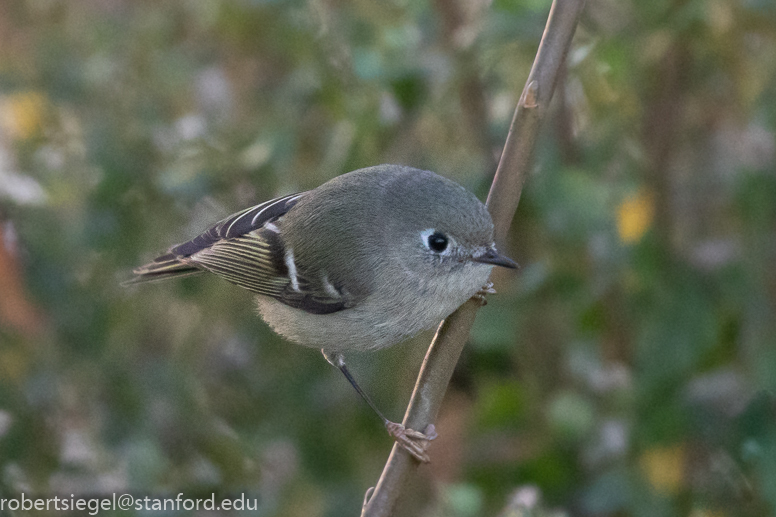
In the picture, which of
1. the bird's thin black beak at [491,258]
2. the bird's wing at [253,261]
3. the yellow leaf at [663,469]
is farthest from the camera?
the yellow leaf at [663,469]

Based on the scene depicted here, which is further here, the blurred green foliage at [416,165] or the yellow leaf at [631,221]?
the yellow leaf at [631,221]

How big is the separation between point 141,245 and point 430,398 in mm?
1192

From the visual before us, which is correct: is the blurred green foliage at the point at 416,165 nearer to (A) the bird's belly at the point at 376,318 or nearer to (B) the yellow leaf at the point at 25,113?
(B) the yellow leaf at the point at 25,113

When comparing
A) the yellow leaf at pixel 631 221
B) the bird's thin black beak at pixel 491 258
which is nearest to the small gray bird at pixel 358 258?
the bird's thin black beak at pixel 491 258

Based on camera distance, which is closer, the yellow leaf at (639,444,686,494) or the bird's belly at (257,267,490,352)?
the bird's belly at (257,267,490,352)

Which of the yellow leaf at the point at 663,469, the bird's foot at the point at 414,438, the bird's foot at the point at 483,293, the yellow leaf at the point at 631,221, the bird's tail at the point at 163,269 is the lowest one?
the bird's foot at the point at 414,438

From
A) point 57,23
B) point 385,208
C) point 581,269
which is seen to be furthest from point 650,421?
Result: point 57,23

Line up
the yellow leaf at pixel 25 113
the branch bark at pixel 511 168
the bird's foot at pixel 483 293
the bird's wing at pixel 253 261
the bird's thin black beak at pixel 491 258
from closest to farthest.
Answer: the branch bark at pixel 511 168
the bird's thin black beak at pixel 491 258
the bird's foot at pixel 483 293
the bird's wing at pixel 253 261
the yellow leaf at pixel 25 113

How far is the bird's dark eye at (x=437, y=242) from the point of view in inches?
70.3

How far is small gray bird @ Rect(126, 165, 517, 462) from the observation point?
69.5 inches

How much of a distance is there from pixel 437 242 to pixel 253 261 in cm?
57

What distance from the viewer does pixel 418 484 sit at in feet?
9.62

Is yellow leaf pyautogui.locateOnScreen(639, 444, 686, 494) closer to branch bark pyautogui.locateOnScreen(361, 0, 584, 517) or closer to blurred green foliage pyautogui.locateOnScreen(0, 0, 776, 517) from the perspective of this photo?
blurred green foliage pyautogui.locateOnScreen(0, 0, 776, 517)

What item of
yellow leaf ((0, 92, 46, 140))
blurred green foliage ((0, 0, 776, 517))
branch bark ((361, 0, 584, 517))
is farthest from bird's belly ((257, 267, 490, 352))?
yellow leaf ((0, 92, 46, 140))
